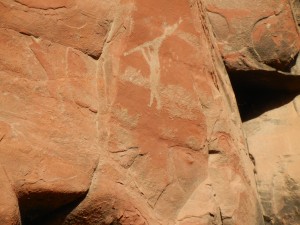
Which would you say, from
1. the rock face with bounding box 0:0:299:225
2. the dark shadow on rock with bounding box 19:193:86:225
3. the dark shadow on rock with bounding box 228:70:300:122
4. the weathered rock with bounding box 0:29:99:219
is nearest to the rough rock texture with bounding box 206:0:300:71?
the dark shadow on rock with bounding box 228:70:300:122

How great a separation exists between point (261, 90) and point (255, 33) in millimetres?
339

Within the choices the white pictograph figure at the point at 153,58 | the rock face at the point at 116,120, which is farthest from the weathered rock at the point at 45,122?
the white pictograph figure at the point at 153,58

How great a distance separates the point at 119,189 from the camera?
1.68m

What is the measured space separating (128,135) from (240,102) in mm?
1251

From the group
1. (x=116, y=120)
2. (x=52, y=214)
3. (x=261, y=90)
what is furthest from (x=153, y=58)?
(x=261, y=90)

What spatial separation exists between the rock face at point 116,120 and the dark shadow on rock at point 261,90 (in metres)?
0.44

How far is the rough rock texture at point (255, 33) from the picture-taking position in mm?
2654

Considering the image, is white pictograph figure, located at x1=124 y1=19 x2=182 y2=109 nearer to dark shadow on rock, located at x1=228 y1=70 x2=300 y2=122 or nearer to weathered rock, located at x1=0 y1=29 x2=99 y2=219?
weathered rock, located at x1=0 y1=29 x2=99 y2=219

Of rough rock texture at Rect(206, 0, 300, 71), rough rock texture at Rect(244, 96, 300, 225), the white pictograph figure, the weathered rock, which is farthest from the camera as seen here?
rough rock texture at Rect(206, 0, 300, 71)

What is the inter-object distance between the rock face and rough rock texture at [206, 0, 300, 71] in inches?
14.4

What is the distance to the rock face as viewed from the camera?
5.05 ft

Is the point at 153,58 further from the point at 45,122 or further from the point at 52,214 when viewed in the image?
the point at 52,214

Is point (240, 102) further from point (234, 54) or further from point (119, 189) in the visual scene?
point (119, 189)

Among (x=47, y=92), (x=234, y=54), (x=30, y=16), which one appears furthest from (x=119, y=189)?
(x=234, y=54)
